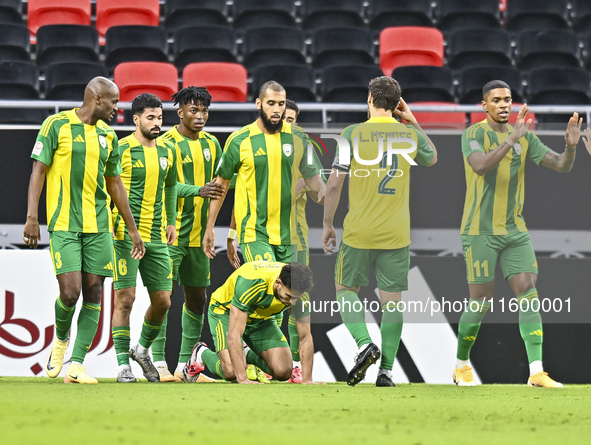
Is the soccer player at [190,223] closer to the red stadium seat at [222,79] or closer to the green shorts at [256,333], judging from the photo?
the green shorts at [256,333]

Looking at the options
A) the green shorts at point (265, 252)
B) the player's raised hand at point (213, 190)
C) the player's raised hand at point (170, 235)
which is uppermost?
the player's raised hand at point (213, 190)

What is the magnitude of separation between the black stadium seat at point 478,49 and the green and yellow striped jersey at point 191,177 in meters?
4.75

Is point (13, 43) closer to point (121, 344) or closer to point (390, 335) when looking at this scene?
point (121, 344)

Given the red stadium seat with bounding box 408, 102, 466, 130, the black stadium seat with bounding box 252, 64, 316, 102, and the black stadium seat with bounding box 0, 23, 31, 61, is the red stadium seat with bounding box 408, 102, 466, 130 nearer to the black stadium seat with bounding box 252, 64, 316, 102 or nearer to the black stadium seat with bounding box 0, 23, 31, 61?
the black stadium seat with bounding box 252, 64, 316, 102

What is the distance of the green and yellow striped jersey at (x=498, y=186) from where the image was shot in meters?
5.52

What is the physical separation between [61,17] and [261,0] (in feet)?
8.28

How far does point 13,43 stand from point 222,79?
2.44m

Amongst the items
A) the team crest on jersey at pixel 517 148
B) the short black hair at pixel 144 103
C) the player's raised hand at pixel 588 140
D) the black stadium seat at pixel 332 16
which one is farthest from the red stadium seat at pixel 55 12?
the player's raised hand at pixel 588 140

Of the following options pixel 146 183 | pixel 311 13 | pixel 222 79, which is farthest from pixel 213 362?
pixel 311 13

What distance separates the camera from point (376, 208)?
527 cm

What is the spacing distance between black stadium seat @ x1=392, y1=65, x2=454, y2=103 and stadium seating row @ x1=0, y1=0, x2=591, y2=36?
1649 mm

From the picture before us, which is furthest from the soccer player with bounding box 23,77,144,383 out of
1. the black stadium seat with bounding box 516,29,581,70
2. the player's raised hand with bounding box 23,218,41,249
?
the black stadium seat with bounding box 516,29,581,70

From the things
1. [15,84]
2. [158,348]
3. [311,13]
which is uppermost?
[311,13]

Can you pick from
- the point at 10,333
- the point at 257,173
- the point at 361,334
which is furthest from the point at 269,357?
the point at 10,333
